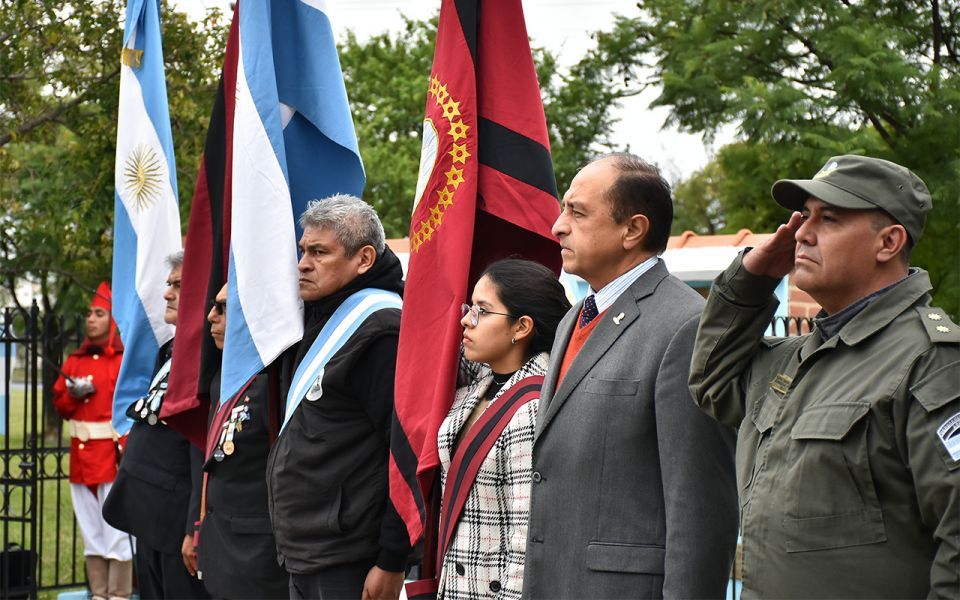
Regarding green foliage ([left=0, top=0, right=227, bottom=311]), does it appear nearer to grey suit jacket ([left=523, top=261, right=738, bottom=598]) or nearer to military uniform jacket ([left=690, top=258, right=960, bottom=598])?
grey suit jacket ([left=523, top=261, right=738, bottom=598])

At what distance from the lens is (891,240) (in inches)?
104

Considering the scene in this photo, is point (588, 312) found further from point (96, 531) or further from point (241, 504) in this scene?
point (96, 531)

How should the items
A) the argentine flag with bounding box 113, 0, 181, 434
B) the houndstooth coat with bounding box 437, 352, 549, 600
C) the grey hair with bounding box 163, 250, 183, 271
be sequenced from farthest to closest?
the argentine flag with bounding box 113, 0, 181, 434 → the grey hair with bounding box 163, 250, 183, 271 → the houndstooth coat with bounding box 437, 352, 549, 600

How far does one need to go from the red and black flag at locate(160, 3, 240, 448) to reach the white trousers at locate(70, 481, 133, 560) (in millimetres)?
3322

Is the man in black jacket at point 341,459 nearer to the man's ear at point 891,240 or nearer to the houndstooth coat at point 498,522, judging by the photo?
the houndstooth coat at point 498,522

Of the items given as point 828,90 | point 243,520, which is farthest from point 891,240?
point 828,90

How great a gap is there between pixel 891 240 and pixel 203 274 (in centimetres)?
390

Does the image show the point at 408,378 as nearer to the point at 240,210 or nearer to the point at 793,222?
the point at 240,210

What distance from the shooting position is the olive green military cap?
262 centimetres

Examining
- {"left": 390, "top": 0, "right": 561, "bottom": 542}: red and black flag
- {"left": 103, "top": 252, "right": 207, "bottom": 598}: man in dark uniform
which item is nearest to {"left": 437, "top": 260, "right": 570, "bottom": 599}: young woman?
{"left": 390, "top": 0, "right": 561, "bottom": 542}: red and black flag

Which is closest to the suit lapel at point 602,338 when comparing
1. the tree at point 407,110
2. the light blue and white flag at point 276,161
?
the light blue and white flag at point 276,161

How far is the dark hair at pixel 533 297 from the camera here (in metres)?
3.83

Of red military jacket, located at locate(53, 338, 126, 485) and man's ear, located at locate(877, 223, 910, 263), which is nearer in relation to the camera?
man's ear, located at locate(877, 223, 910, 263)

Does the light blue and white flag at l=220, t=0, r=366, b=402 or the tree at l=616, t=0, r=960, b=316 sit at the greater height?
the tree at l=616, t=0, r=960, b=316
